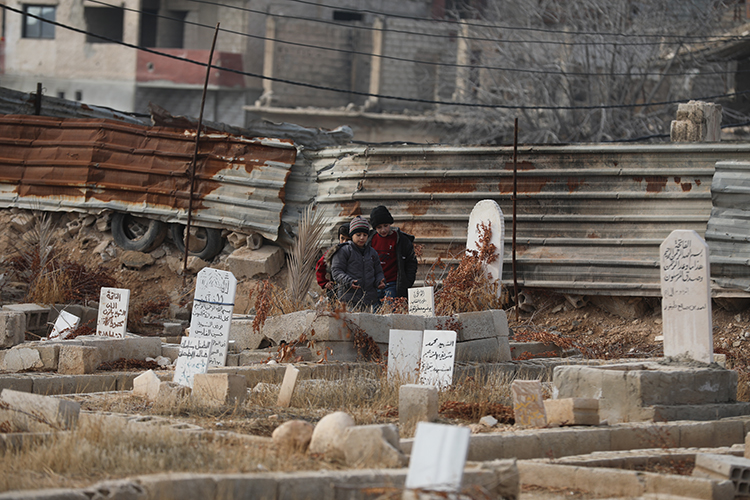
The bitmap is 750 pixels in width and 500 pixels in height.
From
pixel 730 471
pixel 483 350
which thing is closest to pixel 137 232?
pixel 483 350

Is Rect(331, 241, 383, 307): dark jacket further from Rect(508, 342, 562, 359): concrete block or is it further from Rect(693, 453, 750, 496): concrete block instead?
Rect(693, 453, 750, 496): concrete block

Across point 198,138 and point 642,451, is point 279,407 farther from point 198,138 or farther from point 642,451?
point 198,138

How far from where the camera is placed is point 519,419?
6.28m

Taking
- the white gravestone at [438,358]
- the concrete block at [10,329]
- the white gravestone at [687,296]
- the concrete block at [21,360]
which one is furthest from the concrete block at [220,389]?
the concrete block at [10,329]

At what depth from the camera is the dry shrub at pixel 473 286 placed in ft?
34.6

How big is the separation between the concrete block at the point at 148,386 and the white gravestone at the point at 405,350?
2.10 meters

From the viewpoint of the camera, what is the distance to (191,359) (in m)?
7.47

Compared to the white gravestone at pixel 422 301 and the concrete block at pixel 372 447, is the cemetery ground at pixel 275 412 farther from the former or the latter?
the white gravestone at pixel 422 301

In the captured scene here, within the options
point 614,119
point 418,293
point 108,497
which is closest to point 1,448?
point 108,497

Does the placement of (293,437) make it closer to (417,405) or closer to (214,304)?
(417,405)

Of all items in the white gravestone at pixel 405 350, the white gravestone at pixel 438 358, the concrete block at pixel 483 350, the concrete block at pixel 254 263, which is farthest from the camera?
the concrete block at pixel 254 263

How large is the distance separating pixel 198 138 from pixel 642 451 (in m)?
11.4

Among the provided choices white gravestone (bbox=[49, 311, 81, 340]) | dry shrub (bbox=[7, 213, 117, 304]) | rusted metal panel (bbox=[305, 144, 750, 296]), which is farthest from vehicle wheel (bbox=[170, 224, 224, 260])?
white gravestone (bbox=[49, 311, 81, 340])

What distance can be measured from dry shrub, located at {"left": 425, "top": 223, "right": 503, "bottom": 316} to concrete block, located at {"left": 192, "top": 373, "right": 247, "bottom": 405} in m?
3.88
